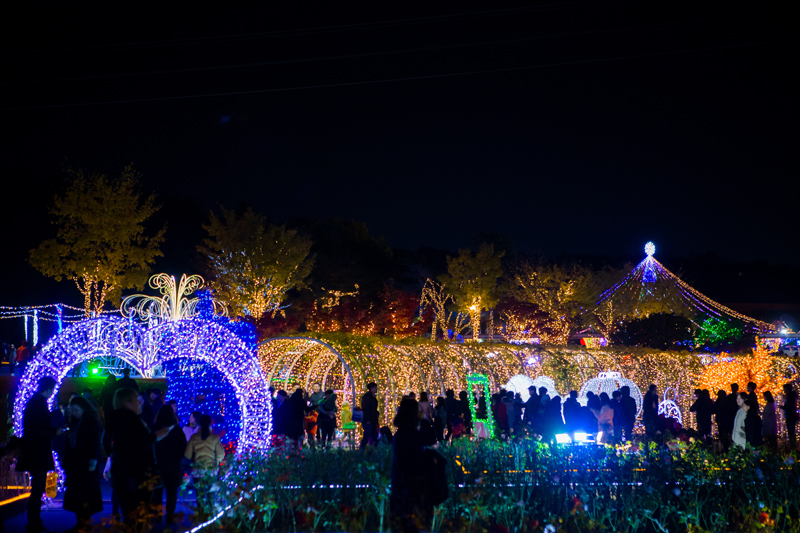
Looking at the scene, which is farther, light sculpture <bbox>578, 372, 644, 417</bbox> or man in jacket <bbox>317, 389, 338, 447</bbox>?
light sculpture <bbox>578, 372, 644, 417</bbox>

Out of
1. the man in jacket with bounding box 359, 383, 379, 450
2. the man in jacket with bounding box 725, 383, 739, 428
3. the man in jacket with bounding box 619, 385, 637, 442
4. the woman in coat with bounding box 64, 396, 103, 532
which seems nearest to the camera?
the woman in coat with bounding box 64, 396, 103, 532

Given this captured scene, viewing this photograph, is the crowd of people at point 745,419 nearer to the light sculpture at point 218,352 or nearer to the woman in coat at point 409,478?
the woman in coat at point 409,478

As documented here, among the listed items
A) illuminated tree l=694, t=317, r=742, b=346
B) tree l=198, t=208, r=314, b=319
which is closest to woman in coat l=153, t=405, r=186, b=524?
illuminated tree l=694, t=317, r=742, b=346

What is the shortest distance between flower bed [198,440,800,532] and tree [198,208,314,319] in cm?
2395

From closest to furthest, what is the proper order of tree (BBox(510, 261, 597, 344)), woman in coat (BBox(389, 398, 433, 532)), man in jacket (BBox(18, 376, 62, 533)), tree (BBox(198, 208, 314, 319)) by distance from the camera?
1. woman in coat (BBox(389, 398, 433, 532))
2. man in jacket (BBox(18, 376, 62, 533))
3. tree (BBox(198, 208, 314, 319))
4. tree (BBox(510, 261, 597, 344))

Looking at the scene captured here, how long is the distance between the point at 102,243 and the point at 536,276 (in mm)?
Answer: 25898

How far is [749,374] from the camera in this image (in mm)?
17844

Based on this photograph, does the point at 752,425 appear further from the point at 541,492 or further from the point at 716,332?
the point at 716,332

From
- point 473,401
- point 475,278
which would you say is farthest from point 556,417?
point 475,278

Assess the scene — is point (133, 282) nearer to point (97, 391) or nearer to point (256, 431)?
point (97, 391)

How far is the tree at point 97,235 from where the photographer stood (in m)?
27.7

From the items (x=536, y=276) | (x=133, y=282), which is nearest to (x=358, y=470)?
(x=133, y=282)

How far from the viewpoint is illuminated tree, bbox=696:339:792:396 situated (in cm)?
1784

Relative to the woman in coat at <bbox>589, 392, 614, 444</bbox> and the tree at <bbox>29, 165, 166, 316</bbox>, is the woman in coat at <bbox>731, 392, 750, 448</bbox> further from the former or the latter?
the tree at <bbox>29, 165, 166, 316</bbox>
